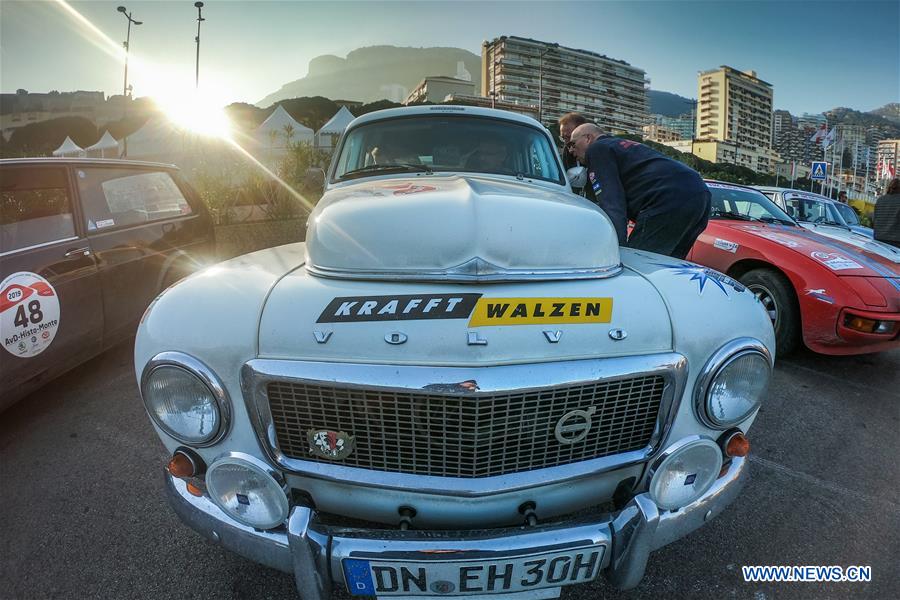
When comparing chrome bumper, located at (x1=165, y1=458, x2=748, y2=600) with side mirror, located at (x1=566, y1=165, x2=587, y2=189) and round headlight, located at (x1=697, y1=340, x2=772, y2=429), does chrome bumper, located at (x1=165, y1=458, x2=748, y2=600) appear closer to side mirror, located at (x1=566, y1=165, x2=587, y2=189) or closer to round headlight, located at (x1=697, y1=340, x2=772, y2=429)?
round headlight, located at (x1=697, y1=340, x2=772, y2=429)

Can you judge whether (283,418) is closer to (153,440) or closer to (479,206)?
(479,206)

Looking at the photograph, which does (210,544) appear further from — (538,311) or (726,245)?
(726,245)

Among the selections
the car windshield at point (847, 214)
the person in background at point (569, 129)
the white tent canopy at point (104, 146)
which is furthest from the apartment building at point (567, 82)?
the person in background at point (569, 129)

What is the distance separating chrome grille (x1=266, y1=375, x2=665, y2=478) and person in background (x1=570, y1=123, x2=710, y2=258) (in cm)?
225

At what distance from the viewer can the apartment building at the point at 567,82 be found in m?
Answer: 86.0

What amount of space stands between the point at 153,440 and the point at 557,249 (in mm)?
2563

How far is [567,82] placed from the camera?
9856 cm

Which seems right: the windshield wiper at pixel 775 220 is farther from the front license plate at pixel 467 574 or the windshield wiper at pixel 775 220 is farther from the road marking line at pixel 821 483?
the front license plate at pixel 467 574

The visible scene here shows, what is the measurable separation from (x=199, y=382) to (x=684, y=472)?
153 centimetres

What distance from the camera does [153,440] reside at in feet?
9.34

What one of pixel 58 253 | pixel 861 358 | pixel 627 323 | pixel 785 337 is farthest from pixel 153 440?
pixel 861 358

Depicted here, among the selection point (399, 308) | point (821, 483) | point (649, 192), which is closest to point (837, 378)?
point (821, 483)

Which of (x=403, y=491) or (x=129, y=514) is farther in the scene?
(x=129, y=514)

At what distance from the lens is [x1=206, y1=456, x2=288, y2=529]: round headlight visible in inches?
56.6
